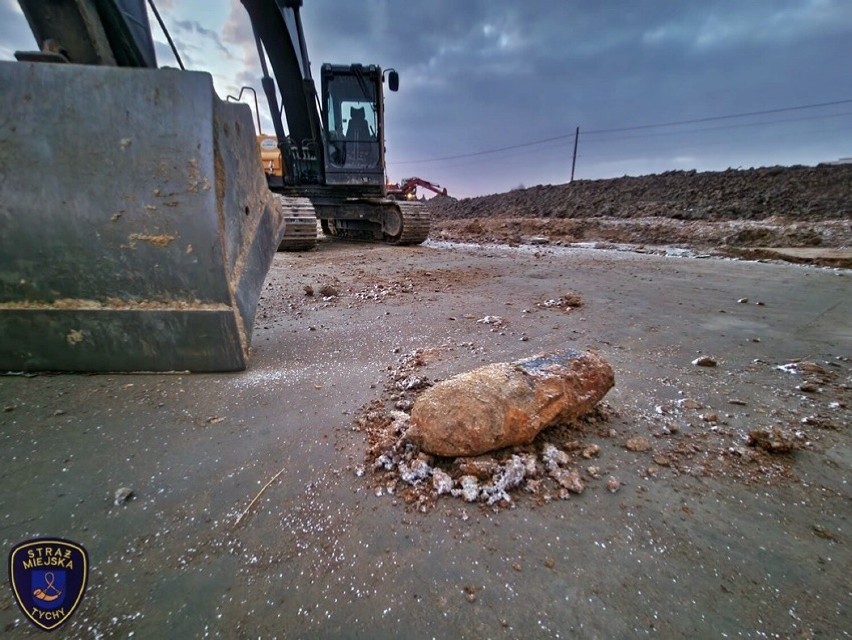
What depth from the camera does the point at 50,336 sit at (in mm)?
1578

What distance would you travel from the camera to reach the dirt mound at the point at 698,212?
728 centimetres

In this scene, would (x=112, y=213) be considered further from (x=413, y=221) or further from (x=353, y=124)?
(x=353, y=124)

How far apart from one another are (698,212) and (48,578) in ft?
44.5

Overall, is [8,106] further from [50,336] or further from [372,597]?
[372,597]

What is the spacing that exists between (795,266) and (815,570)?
5776 millimetres

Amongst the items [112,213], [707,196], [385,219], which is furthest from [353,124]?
[707,196]

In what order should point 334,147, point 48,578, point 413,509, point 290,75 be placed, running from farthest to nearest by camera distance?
point 334,147 → point 290,75 → point 413,509 → point 48,578

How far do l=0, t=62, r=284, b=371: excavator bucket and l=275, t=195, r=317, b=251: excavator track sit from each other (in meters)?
4.72

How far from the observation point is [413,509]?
103 centimetres

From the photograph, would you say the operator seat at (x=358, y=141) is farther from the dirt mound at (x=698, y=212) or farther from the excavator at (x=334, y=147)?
the dirt mound at (x=698, y=212)

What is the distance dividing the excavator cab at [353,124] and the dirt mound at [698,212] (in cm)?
339

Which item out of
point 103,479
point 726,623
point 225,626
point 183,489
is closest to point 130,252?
point 103,479

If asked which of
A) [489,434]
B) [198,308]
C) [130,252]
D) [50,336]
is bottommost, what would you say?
[489,434]

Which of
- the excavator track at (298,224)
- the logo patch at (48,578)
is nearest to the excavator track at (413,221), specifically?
the excavator track at (298,224)
